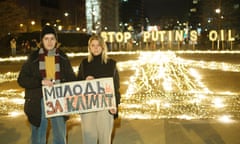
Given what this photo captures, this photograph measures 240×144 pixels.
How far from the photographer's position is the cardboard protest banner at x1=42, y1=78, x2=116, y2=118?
15.3 feet

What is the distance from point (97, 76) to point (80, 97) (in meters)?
0.35

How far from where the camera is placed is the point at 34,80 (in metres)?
4.57

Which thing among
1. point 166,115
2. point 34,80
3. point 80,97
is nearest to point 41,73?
point 34,80

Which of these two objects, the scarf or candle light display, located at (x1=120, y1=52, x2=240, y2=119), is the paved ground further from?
the scarf

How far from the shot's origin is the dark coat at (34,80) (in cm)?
458

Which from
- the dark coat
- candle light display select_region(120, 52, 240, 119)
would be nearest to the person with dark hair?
the dark coat

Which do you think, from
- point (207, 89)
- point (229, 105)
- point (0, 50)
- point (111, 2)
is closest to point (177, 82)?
point (207, 89)

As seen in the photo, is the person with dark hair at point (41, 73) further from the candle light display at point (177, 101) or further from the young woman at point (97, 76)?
the candle light display at point (177, 101)

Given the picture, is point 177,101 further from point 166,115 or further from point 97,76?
point 97,76

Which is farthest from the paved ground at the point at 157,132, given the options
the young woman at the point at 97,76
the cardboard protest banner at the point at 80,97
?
the cardboard protest banner at the point at 80,97

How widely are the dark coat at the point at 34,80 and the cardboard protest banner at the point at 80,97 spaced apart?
109 mm

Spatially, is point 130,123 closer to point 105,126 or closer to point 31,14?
point 105,126

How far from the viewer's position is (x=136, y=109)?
30.2ft

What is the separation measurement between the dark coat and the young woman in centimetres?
22
